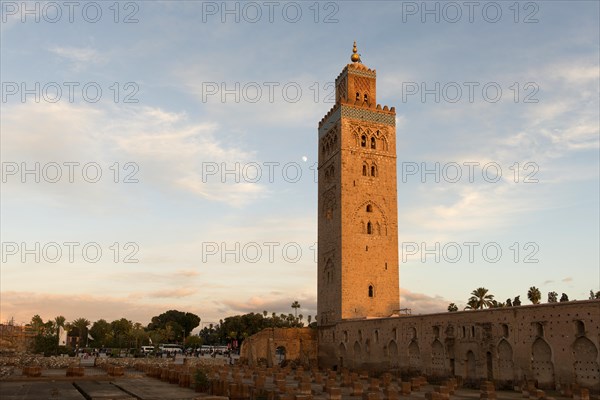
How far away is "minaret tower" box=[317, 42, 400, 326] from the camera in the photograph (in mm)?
42250

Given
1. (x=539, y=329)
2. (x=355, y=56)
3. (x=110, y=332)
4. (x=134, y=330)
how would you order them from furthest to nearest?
(x=110, y=332) < (x=134, y=330) < (x=355, y=56) < (x=539, y=329)

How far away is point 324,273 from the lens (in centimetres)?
4531

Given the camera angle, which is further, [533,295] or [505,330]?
[533,295]

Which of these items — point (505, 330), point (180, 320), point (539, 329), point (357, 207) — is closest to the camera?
point (539, 329)

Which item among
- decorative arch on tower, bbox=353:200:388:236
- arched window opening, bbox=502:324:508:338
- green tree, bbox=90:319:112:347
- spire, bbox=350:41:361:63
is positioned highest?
spire, bbox=350:41:361:63

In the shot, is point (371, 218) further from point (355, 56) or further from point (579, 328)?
point (579, 328)

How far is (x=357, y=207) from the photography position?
43594mm

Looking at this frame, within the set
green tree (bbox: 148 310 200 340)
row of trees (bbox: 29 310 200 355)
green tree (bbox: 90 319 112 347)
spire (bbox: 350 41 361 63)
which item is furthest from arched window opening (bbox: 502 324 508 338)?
green tree (bbox: 148 310 200 340)

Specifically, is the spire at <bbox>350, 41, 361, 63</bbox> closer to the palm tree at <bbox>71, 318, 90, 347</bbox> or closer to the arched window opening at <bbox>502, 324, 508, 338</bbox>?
the arched window opening at <bbox>502, 324, 508, 338</bbox>

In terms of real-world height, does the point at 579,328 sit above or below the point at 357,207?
below

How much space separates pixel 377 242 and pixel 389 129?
33.5ft

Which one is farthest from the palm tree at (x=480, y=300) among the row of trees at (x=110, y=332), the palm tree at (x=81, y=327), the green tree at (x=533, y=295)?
the palm tree at (x=81, y=327)

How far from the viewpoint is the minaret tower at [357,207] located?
1663 inches

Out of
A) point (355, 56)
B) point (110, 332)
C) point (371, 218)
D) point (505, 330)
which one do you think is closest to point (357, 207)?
point (371, 218)
